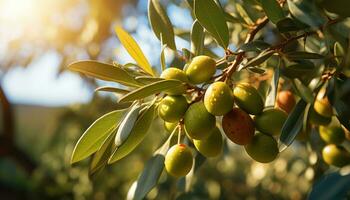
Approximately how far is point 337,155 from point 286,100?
15 cm

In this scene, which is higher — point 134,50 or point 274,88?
point 134,50

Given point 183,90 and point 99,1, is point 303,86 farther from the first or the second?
point 99,1

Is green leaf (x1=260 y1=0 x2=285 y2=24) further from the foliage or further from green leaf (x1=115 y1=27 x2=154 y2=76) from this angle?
green leaf (x1=115 y1=27 x2=154 y2=76)

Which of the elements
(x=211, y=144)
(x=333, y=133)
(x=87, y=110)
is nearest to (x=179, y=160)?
(x=211, y=144)

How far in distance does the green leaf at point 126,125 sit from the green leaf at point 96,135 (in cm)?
7

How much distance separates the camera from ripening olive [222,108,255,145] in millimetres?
714

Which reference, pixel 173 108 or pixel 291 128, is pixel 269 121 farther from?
pixel 173 108

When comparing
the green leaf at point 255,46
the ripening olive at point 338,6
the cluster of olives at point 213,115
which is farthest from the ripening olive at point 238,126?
the ripening olive at point 338,6

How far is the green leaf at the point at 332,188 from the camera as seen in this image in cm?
72

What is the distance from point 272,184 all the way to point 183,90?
2056mm

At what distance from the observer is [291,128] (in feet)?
2.40

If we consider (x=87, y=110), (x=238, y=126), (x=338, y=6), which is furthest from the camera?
(x=87, y=110)

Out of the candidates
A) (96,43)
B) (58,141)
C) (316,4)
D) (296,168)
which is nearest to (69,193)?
(58,141)

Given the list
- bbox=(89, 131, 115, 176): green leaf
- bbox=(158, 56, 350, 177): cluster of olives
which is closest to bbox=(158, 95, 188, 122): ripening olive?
bbox=(158, 56, 350, 177): cluster of olives
